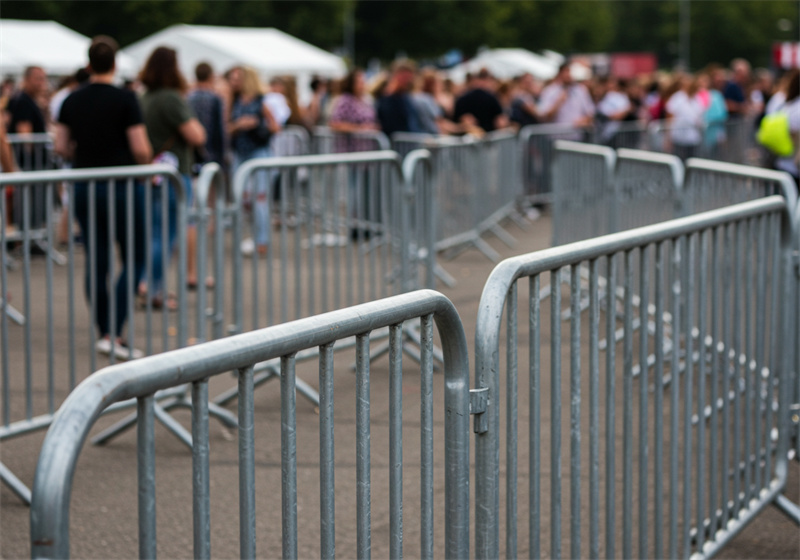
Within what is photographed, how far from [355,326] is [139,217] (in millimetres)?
5104

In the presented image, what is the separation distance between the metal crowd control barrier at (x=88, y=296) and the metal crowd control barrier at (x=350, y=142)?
4.30m

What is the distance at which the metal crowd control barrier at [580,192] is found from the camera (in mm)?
8422

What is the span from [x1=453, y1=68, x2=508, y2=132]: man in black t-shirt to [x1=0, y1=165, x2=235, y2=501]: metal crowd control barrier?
7.04 metres

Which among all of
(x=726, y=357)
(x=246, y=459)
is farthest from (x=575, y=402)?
(x=246, y=459)

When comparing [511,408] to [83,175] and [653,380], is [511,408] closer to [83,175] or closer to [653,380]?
[653,380]

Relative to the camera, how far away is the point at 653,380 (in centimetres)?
388

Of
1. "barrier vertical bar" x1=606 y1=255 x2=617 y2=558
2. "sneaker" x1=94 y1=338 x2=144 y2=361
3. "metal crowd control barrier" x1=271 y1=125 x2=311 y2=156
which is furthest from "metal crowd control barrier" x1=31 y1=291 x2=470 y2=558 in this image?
"metal crowd control barrier" x1=271 y1=125 x2=311 y2=156

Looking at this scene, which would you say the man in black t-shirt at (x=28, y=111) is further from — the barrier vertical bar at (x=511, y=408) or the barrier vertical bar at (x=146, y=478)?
the barrier vertical bar at (x=146, y=478)

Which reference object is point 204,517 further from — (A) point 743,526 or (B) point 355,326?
(A) point 743,526

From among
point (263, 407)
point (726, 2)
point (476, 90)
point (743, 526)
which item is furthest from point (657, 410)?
point (726, 2)

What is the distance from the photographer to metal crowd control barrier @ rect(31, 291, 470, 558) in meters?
1.76

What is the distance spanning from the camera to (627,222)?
7895mm

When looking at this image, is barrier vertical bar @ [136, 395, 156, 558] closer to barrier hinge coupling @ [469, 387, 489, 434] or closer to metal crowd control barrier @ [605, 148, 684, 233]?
barrier hinge coupling @ [469, 387, 489, 434]

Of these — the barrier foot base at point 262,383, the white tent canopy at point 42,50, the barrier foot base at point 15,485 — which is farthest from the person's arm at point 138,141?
the white tent canopy at point 42,50
